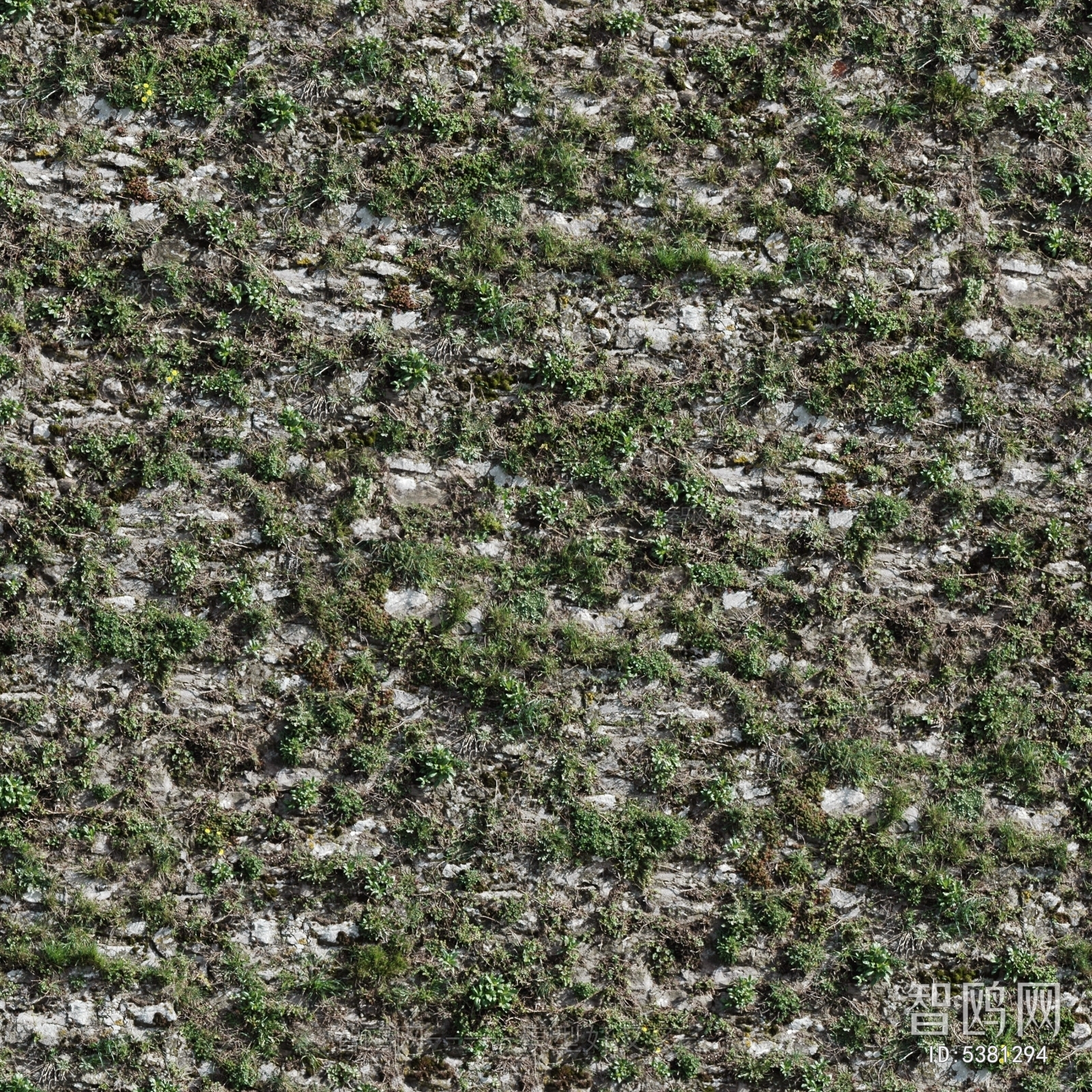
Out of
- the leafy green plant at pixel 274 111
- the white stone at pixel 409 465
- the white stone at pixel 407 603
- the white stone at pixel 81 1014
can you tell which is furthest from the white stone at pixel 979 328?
the white stone at pixel 81 1014

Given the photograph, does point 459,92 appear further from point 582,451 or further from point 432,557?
point 432,557

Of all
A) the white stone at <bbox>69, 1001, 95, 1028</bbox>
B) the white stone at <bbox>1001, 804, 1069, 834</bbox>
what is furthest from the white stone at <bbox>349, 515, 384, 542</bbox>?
the white stone at <bbox>1001, 804, 1069, 834</bbox>

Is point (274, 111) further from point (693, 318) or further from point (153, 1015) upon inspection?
point (153, 1015)

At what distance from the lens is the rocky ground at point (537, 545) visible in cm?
833

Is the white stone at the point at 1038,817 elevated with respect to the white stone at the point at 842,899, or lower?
elevated

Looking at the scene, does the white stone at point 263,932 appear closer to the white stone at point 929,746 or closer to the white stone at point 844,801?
the white stone at point 844,801

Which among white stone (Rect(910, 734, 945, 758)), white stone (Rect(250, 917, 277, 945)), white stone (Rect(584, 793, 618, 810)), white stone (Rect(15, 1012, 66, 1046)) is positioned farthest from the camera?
white stone (Rect(910, 734, 945, 758))

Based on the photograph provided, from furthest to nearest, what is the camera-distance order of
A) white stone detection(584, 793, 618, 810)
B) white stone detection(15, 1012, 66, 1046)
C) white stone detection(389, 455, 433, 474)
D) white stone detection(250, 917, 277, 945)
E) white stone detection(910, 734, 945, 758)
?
1. white stone detection(910, 734, 945, 758)
2. white stone detection(389, 455, 433, 474)
3. white stone detection(584, 793, 618, 810)
4. white stone detection(250, 917, 277, 945)
5. white stone detection(15, 1012, 66, 1046)

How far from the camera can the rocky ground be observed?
833cm

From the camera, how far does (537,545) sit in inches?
346

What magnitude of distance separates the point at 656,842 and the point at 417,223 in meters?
6.20

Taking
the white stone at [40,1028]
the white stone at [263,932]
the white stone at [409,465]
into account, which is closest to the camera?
the white stone at [40,1028]

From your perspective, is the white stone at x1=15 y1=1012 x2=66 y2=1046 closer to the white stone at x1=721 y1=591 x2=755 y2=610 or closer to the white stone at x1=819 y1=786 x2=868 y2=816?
the white stone at x1=721 y1=591 x2=755 y2=610

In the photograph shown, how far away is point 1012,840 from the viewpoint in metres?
8.90
